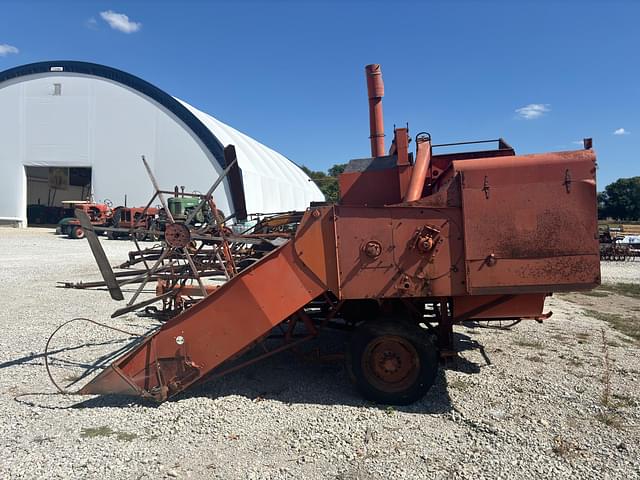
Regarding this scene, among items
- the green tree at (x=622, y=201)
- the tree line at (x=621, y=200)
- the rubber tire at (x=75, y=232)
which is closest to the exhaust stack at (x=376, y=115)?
the rubber tire at (x=75, y=232)

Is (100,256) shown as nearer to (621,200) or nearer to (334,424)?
(334,424)

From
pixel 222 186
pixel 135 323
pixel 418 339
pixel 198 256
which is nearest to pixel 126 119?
pixel 222 186

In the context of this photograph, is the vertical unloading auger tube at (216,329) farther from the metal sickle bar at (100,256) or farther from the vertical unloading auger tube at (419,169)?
the vertical unloading auger tube at (419,169)

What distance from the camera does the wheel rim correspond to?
13.4ft

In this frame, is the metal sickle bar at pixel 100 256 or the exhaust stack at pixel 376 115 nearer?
the metal sickle bar at pixel 100 256

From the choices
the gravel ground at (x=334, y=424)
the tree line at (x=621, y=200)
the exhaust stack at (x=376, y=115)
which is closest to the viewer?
the gravel ground at (x=334, y=424)

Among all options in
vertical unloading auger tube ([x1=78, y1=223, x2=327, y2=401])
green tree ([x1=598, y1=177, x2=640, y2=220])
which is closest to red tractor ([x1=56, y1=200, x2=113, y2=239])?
vertical unloading auger tube ([x1=78, y1=223, x2=327, y2=401])

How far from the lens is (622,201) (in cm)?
6084

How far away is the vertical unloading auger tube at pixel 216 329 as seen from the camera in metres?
3.93

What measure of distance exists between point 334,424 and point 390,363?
78 centimetres

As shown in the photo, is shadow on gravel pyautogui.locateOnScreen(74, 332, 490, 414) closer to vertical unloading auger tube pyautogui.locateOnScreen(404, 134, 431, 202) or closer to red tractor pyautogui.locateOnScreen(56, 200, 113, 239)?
vertical unloading auger tube pyautogui.locateOnScreen(404, 134, 431, 202)

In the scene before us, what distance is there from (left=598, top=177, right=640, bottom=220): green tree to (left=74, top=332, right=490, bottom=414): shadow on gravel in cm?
6534

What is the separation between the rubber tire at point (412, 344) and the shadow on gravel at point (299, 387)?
0.29 ft

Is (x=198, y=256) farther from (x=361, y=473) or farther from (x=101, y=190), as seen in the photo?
(x=101, y=190)
